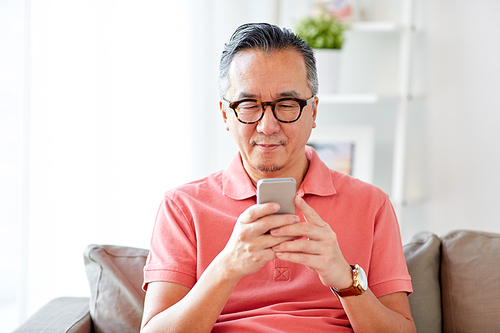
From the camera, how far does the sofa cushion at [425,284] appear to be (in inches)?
60.3

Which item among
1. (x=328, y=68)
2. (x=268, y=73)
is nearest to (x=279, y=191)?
(x=268, y=73)

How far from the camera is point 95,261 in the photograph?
1.58 meters

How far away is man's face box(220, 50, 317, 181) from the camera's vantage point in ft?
4.20

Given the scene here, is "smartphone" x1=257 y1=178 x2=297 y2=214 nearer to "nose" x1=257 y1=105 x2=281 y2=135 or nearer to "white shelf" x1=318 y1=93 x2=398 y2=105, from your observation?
"nose" x1=257 y1=105 x2=281 y2=135

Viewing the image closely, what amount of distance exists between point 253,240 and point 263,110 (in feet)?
1.25

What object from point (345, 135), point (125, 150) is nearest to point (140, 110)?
point (125, 150)

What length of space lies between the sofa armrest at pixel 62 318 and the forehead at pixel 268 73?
825 mm

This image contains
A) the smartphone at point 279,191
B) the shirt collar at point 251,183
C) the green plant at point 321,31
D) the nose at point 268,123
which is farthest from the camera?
the green plant at point 321,31

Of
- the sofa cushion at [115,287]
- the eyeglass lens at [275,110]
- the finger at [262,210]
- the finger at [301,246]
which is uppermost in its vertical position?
the eyeglass lens at [275,110]

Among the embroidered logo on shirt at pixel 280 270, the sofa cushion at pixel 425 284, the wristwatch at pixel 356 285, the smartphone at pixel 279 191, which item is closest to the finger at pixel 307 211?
the smartphone at pixel 279 191

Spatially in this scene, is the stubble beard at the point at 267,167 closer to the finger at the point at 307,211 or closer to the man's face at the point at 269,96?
the man's face at the point at 269,96

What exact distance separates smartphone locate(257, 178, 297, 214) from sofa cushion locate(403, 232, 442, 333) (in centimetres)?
71

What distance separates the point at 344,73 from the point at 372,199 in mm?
1467

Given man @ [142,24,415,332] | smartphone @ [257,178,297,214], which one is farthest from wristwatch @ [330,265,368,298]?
smartphone @ [257,178,297,214]
